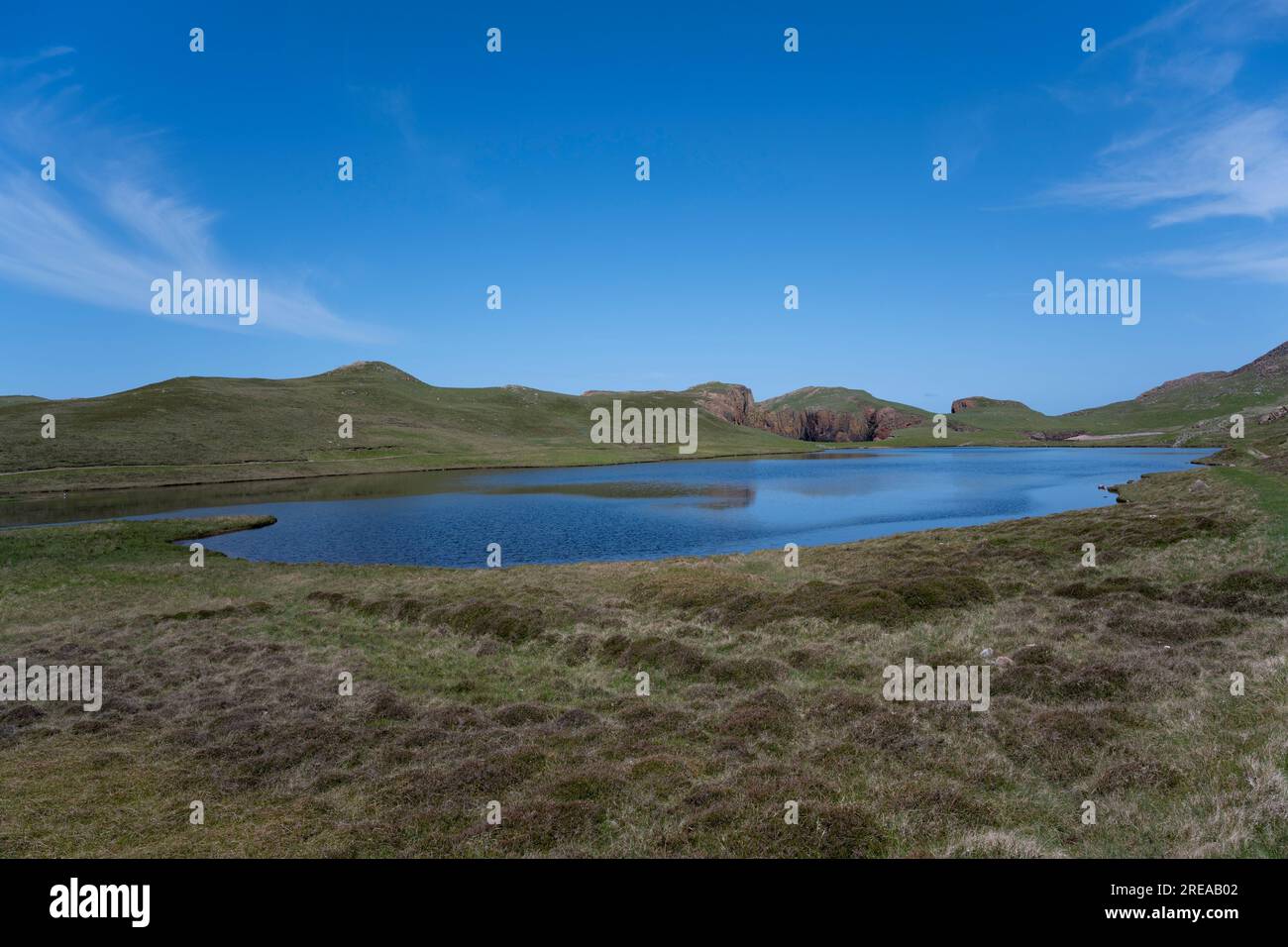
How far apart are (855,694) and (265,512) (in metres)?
84.2

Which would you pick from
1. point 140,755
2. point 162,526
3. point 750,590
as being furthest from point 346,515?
point 140,755

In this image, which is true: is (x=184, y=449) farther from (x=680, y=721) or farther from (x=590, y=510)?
(x=680, y=721)

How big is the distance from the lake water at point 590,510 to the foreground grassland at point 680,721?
24.4 m

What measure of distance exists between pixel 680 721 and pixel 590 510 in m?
67.4

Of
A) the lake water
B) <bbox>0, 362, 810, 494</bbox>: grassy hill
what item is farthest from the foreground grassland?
<bbox>0, 362, 810, 494</bbox>: grassy hill

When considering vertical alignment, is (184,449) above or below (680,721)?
above

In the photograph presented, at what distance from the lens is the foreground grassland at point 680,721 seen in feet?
34.0

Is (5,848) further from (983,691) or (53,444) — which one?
(53,444)

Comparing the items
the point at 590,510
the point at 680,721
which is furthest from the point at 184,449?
the point at 680,721

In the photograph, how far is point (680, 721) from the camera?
1614 centimetres

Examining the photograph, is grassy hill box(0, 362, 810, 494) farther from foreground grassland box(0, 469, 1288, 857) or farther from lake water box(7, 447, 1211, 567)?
foreground grassland box(0, 469, 1288, 857)

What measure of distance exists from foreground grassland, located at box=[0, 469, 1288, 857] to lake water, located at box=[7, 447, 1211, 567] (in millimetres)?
24383

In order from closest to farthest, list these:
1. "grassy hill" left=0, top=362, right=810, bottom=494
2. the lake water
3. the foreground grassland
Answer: the foreground grassland → the lake water → "grassy hill" left=0, top=362, right=810, bottom=494

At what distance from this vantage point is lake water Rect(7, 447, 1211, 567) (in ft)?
189
